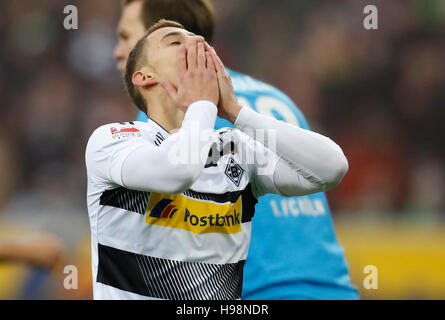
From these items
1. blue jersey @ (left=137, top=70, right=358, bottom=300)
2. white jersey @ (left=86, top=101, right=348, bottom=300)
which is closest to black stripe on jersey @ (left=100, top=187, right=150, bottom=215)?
white jersey @ (left=86, top=101, right=348, bottom=300)

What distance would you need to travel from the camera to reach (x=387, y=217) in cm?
658

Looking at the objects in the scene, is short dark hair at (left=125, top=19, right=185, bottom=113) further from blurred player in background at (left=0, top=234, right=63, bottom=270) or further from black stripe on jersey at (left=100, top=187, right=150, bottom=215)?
blurred player in background at (left=0, top=234, right=63, bottom=270)

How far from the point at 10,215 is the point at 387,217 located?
3.64 m

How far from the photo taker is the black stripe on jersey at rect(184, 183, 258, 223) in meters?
2.31

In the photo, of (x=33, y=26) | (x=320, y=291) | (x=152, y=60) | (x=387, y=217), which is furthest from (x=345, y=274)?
(x=33, y=26)

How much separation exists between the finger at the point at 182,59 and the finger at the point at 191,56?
0.07 ft

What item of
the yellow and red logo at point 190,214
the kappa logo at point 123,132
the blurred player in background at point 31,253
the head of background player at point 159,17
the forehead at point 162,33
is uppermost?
the head of background player at point 159,17

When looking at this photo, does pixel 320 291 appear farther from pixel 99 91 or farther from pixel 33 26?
pixel 33 26

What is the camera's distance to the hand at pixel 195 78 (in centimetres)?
231

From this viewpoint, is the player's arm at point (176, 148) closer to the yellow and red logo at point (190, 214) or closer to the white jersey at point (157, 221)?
the white jersey at point (157, 221)

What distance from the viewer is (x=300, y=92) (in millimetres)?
7953

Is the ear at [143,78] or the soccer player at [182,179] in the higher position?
the ear at [143,78]

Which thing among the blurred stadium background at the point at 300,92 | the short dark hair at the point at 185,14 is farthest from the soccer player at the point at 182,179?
the blurred stadium background at the point at 300,92

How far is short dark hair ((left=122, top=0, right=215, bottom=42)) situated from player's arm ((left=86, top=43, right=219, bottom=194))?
1.23 m
